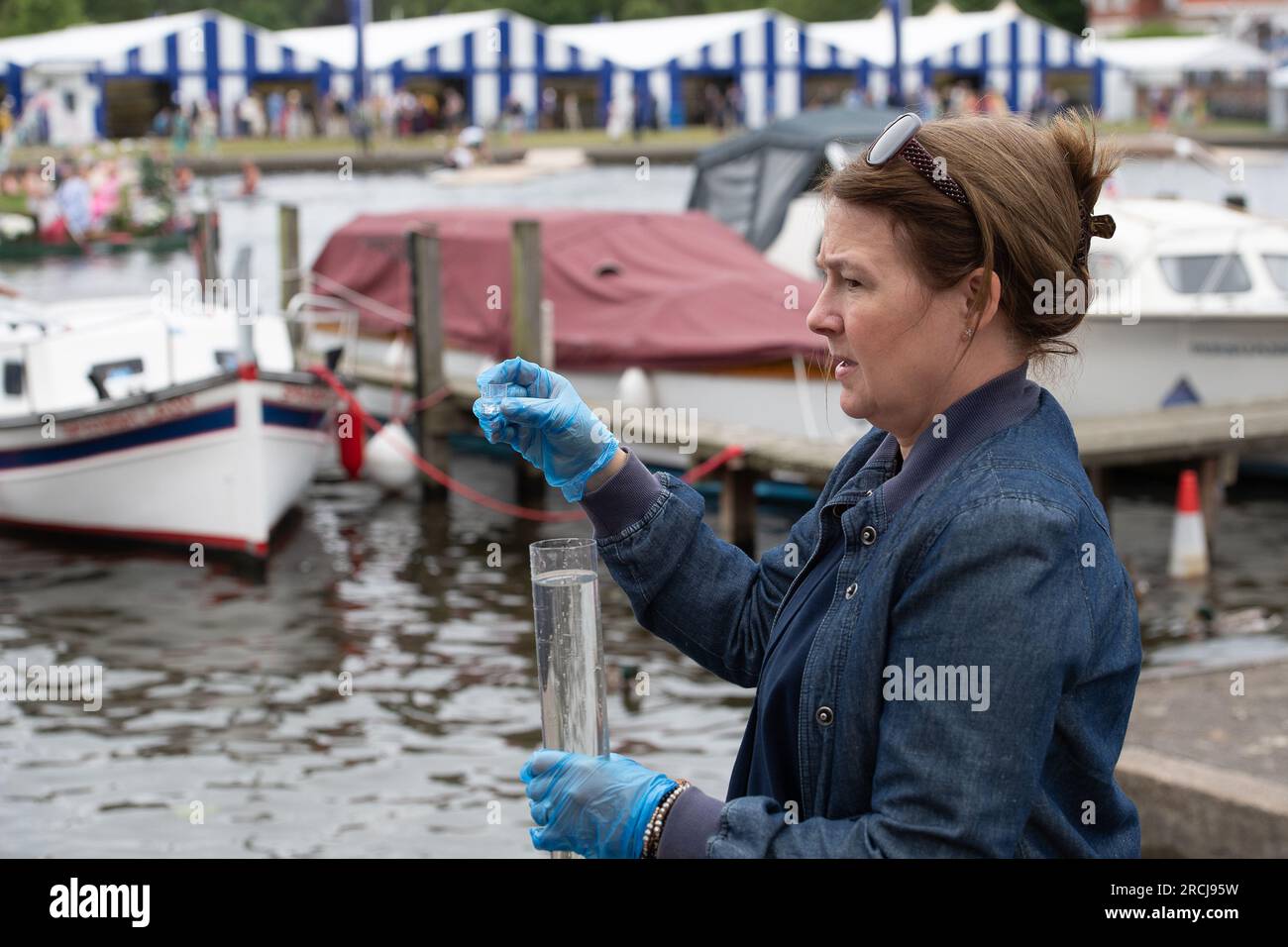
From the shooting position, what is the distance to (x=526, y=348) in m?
15.3

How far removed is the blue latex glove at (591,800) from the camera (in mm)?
2436

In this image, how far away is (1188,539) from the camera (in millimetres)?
13094

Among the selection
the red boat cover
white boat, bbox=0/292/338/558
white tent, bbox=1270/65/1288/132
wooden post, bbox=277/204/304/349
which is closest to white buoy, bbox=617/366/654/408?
the red boat cover

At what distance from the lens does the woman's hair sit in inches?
91.2

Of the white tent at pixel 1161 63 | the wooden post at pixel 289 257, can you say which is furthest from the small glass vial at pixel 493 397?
the white tent at pixel 1161 63

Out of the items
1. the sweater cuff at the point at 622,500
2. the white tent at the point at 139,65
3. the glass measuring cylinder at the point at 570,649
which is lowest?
the glass measuring cylinder at the point at 570,649

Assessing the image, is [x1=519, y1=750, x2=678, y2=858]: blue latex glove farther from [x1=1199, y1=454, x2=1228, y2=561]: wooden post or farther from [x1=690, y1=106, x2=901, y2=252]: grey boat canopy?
[x1=690, y1=106, x2=901, y2=252]: grey boat canopy

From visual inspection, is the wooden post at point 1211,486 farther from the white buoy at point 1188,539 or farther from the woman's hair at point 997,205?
the woman's hair at point 997,205

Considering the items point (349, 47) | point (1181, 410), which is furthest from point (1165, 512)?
point (349, 47)

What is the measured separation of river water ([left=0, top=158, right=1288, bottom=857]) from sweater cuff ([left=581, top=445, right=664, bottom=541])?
548cm

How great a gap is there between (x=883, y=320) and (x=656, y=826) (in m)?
0.74

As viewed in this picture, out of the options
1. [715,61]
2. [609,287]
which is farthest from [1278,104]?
[609,287]

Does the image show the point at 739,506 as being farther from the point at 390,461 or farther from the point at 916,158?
the point at 916,158

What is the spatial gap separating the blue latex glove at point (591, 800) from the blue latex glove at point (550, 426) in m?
0.56
